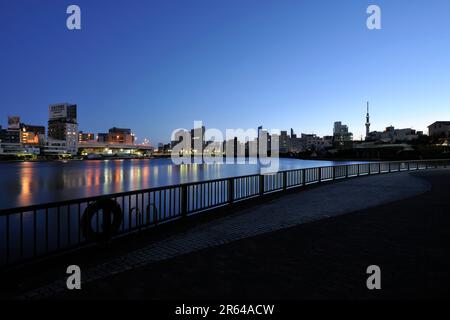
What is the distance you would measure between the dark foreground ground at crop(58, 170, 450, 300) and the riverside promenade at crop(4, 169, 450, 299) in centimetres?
2

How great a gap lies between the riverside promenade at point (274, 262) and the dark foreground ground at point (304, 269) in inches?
0.6

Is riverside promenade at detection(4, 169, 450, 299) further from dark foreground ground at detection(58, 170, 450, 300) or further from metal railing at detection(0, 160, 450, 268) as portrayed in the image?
metal railing at detection(0, 160, 450, 268)

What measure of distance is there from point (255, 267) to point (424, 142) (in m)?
147

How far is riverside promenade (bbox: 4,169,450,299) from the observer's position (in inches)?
177

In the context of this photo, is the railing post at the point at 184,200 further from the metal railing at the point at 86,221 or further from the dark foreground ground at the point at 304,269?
the dark foreground ground at the point at 304,269

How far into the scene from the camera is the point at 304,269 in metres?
5.28

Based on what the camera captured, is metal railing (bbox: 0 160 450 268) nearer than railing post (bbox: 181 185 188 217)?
Yes

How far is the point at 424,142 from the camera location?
4889 inches

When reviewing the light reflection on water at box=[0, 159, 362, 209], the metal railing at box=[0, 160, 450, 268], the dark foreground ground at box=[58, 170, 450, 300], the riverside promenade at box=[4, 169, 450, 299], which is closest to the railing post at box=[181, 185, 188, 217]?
the metal railing at box=[0, 160, 450, 268]

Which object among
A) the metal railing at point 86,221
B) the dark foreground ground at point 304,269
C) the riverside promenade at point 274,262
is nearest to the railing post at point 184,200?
the metal railing at point 86,221

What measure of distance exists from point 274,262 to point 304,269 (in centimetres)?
61

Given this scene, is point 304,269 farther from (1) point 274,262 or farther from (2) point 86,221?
(2) point 86,221

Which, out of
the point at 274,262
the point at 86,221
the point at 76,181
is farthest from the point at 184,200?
A: the point at 76,181
